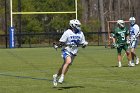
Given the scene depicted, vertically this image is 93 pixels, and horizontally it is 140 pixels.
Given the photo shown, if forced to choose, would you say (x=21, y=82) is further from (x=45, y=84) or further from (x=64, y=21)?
(x=64, y=21)

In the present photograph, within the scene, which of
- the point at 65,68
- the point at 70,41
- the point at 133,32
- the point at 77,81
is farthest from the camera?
the point at 133,32

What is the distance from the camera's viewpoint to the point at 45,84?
16484mm

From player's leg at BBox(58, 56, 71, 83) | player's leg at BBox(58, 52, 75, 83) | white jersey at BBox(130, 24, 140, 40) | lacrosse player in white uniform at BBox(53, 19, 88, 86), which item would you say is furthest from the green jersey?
player's leg at BBox(58, 56, 71, 83)

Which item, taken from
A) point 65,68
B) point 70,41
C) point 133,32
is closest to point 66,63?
point 65,68

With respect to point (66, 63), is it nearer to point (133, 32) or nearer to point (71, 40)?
point (71, 40)

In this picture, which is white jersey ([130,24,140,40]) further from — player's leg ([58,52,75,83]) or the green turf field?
player's leg ([58,52,75,83])

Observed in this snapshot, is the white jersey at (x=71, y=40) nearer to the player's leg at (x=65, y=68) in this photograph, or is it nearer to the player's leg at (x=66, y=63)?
the player's leg at (x=66, y=63)

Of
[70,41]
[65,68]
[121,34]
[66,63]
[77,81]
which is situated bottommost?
[77,81]

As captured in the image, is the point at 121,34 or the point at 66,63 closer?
the point at 66,63

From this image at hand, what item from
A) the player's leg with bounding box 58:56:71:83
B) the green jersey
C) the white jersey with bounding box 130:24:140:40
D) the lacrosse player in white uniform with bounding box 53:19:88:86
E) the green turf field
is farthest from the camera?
the white jersey with bounding box 130:24:140:40

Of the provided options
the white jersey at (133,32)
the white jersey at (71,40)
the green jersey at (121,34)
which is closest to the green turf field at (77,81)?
the white jersey at (71,40)

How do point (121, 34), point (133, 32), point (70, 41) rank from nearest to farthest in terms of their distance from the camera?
point (70, 41) → point (121, 34) → point (133, 32)

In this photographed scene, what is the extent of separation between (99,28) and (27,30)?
11.5 metres

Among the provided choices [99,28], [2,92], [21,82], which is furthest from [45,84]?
[99,28]
